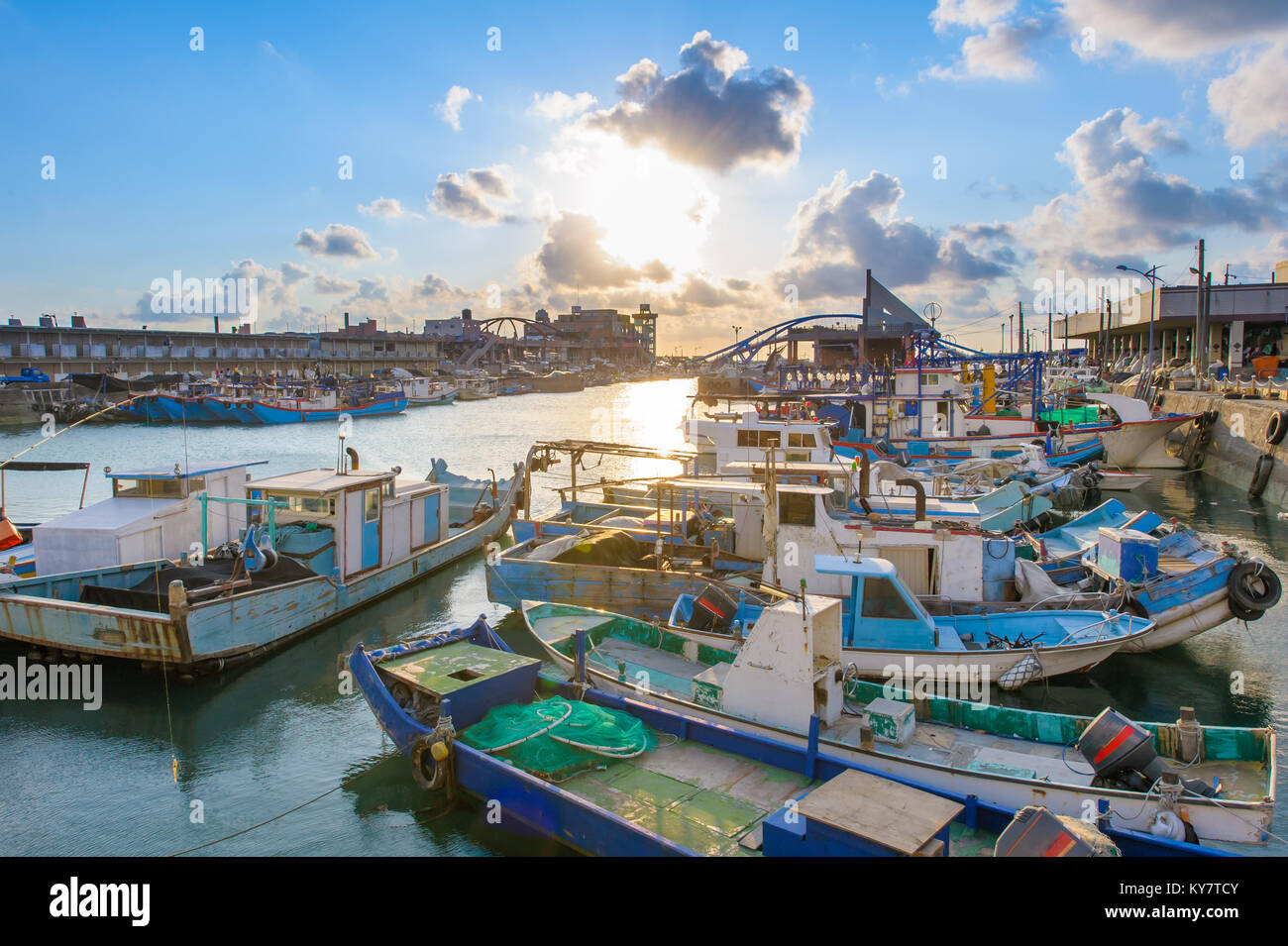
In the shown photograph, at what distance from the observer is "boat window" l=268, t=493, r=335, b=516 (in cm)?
1605

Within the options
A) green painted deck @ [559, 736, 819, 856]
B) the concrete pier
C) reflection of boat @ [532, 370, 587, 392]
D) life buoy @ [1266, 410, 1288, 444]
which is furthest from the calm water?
reflection of boat @ [532, 370, 587, 392]

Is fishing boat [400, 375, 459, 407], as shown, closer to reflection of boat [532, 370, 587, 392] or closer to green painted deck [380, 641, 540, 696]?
A: reflection of boat [532, 370, 587, 392]

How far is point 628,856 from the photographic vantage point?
729 cm

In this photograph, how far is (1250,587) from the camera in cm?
1298

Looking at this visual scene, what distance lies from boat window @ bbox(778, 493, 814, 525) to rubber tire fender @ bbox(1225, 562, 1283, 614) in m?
7.03

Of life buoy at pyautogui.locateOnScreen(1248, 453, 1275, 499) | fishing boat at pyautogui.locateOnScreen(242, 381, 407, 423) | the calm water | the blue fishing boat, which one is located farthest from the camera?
fishing boat at pyautogui.locateOnScreen(242, 381, 407, 423)

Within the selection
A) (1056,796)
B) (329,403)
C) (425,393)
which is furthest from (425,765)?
(425,393)

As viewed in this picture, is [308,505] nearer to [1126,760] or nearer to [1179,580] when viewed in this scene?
[1126,760]

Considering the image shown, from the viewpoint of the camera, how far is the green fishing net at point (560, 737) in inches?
349

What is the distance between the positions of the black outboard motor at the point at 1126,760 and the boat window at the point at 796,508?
18.4 ft

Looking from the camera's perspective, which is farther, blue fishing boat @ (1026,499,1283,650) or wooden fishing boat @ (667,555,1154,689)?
blue fishing boat @ (1026,499,1283,650)

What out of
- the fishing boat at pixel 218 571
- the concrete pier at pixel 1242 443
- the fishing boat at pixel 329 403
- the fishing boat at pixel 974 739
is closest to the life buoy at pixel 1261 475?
the concrete pier at pixel 1242 443

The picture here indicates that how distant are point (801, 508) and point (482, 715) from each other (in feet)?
20.5
